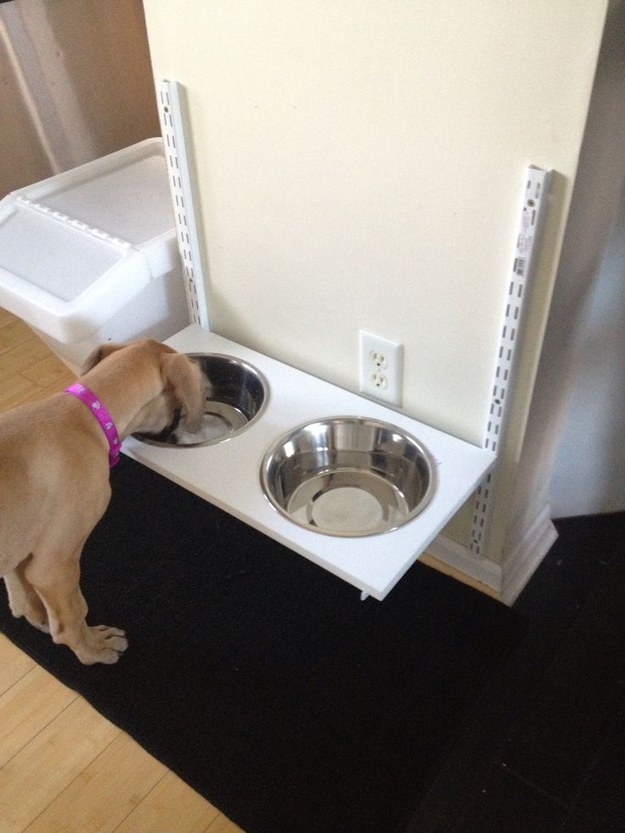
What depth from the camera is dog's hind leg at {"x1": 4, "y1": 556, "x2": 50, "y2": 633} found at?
4.61 ft

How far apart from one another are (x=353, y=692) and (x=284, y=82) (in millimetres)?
1064

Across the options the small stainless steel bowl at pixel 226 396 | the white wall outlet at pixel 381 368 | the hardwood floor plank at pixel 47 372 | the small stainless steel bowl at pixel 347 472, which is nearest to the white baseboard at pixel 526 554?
the small stainless steel bowl at pixel 347 472

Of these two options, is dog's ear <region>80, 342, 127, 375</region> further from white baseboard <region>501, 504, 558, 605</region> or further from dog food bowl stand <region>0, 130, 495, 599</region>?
white baseboard <region>501, 504, 558, 605</region>

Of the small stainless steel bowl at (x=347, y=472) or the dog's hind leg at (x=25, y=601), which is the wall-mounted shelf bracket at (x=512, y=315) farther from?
the dog's hind leg at (x=25, y=601)

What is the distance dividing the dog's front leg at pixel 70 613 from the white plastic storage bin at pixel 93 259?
48 cm

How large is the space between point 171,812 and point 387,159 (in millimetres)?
1106

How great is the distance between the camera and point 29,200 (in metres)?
1.72

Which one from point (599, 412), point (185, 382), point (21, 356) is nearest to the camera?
point (185, 382)

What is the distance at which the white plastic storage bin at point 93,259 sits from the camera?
149 centimetres

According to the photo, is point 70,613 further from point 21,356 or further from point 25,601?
point 21,356

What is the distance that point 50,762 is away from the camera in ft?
4.22

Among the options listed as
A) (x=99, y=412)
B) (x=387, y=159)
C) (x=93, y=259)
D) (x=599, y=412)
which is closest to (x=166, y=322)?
(x=93, y=259)

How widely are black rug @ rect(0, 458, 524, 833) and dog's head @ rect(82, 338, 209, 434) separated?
0.37 metres

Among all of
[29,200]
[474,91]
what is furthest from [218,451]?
[29,200]
